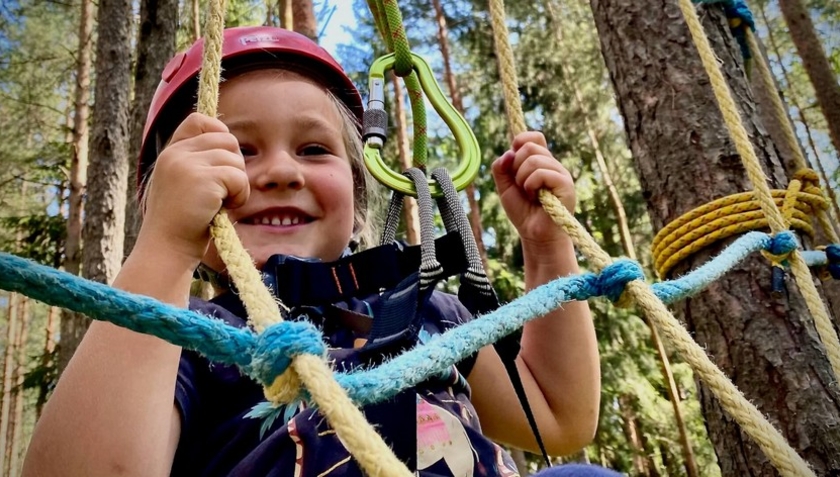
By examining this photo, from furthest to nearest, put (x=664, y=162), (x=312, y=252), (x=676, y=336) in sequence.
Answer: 1. (x=664, y=162)
2. (x=312, y=252)
3. (x=676, y=336)

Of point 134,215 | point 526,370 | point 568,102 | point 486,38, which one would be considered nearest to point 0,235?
point 134,215

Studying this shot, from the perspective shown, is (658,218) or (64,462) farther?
(658,218)

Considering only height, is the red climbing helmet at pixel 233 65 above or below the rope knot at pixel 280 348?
Result: above

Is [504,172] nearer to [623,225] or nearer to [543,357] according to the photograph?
[543,357]

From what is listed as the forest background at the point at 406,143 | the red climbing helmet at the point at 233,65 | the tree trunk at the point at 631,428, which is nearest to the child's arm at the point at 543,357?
the red climbing helmet at the point at 233,65

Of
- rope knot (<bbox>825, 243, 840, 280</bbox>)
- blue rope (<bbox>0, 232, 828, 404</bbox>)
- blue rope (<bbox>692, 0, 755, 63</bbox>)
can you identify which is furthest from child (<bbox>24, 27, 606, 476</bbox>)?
blue rope (<bbox>692, 0, 755, 63</bbox>)

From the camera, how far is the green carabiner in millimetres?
1174

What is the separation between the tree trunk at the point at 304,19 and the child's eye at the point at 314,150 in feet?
11.1

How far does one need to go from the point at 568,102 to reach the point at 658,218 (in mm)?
8679

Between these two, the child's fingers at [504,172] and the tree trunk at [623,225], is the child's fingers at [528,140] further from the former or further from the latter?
the tree trunk at [623,225]

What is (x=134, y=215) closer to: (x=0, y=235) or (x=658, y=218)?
(x=658, y=218)

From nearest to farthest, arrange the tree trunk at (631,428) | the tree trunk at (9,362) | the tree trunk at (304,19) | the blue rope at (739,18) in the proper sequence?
the blue rope at (739,18) → the tree trunk at (304,19) → the tree trunk at (631,428) → the tree trunk at (9,362)

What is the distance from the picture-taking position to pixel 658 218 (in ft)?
4.88

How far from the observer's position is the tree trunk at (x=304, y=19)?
4438 millimetres
